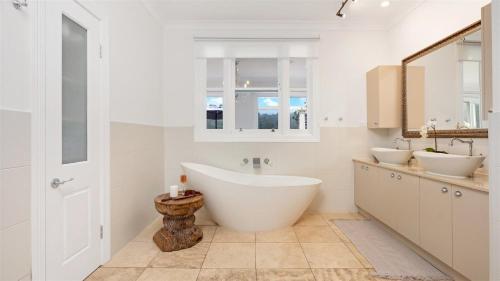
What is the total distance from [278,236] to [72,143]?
2002 millimetres

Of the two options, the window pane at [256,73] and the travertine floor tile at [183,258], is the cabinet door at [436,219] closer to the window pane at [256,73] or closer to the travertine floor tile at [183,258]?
the travertine floor tile at [183,258]

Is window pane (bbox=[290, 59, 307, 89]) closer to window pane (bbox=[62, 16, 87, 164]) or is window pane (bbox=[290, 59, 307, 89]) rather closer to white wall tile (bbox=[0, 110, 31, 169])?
window pane (bbox=[62, 16, 87, 164])

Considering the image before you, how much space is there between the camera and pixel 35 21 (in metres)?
1.31

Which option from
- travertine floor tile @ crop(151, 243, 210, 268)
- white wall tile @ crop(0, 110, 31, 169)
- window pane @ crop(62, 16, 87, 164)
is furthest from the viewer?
travertine floor tile @ crop(151, 243, 210, 268)

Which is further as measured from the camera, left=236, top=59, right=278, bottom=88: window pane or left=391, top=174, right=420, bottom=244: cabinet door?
left=236, top=59, right=278, bottom=88: window pane

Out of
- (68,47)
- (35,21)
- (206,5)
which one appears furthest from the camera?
(206,5)

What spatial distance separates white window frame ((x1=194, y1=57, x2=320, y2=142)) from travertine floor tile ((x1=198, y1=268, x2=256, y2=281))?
5.51 feet

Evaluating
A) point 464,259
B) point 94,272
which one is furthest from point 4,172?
point 464,259

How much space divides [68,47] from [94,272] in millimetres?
1702

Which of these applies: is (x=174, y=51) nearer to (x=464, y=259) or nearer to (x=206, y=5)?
(x=206, y=5)

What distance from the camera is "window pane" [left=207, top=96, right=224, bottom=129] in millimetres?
3236

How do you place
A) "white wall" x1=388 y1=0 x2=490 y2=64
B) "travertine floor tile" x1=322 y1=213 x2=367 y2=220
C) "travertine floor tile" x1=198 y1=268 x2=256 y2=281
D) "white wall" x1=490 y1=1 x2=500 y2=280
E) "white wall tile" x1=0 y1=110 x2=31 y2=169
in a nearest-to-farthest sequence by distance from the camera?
"white wall" x1=490 y1=1 x2=500 y2=280 < "white wall tile" x1=0 y1=110 x2=31 y2=169 < "travertine floor tile" x1=198 y1=268 x2=256 y2=281 < "white wall" x1=388 y1=0 x2=490 y2=64 < "travertine floor tile" x1=322 y1=213 x2=367 y2=220

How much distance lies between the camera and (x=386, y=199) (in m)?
A: 2.34

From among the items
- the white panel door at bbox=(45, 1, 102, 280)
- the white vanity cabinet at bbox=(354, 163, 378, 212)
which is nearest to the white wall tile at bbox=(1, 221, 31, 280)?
the white panel door at bbox=(45, 1, 102, 280)
